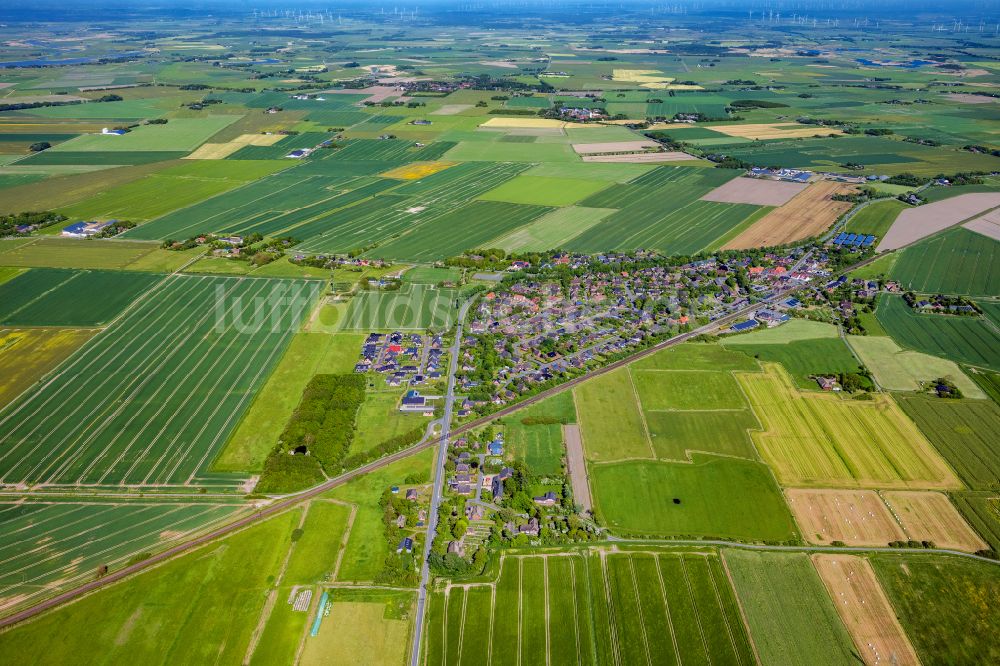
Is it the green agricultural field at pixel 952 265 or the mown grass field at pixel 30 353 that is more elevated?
the green agricultural field at pixel 952 265

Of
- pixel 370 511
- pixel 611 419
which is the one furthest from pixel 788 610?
pixel 370 511

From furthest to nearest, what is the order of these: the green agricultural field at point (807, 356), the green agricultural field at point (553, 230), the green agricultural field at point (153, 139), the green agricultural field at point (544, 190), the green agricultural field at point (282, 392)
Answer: the green agricultural field at point (153, 139), the green agricultural field at point (544, 190), the green agricultural field at point (553, 230), the green agricultural field at point (807, 356), the green agricultural field at point (282, 392)

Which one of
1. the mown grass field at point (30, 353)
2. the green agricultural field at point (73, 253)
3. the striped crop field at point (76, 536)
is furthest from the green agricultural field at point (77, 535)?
the green agricultural field at point (73, 253)

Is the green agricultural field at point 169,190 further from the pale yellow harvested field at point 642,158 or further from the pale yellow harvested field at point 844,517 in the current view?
the pale yellow harvested field at point 844,517

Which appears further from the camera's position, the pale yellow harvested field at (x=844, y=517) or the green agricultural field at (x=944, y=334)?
the green agricultural field at (x=944, y=334)

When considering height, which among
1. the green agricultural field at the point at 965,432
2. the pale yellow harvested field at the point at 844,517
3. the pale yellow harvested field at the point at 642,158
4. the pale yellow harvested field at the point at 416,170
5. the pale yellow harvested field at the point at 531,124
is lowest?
Answer: the pale yellow harvested field at the point at 844,517

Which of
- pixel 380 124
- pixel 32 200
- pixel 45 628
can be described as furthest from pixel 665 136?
pixel 45 628

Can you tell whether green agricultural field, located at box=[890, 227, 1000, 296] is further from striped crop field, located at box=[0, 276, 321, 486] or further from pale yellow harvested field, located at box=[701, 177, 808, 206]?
striped crop field, located at box=[0, 276, 321, 486]

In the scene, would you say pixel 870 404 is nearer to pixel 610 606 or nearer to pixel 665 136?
pixel 610 606
